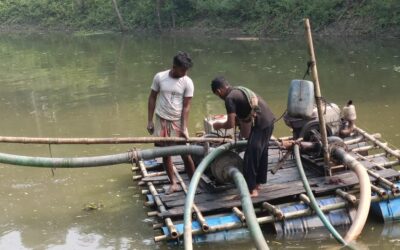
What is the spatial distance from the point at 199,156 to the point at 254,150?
2.73ft

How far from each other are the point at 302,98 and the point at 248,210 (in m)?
1.82

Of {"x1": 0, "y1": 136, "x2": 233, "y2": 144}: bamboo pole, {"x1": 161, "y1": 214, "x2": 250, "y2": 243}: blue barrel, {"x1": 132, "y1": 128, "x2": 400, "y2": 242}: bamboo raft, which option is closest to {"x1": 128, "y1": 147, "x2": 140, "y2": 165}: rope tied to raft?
{"x1": 0, "y1": 136, "x2": 233, "y2": 144}: bamboo pole

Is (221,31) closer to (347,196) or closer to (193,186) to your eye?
(347,196)

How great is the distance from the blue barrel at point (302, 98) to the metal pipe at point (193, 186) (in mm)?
897

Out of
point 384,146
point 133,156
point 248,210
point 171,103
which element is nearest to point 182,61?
point 171,103

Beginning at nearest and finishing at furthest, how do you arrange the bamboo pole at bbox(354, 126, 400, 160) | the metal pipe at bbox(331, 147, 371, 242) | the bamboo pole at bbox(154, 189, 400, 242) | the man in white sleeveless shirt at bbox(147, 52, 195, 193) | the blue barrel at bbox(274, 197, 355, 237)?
the metal pipe at bbox(331, 147, 371, 242)
the bamboo pole at bbox(154, 189, 400, 242)
the blue barrel at bbox(274, 197, 355, 237)
the man in white sleeveless shirt at bbox(147, 52, 195, 193)
the bamboo pole at bbox(354, 126, 400, 160)

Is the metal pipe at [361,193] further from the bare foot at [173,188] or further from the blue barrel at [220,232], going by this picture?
the bare foot at [173,188]

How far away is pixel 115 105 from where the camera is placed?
12914 millimetres

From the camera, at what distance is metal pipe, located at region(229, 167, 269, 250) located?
472 centimetres

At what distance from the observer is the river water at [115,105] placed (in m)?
6.08

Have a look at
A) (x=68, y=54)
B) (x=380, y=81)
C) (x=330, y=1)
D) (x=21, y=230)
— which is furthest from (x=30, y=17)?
(x=21, y=230)

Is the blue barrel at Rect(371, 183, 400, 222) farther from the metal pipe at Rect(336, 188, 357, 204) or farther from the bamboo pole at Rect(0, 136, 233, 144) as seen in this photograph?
the bamboo pole at Rect(0, 136, 233, 144)

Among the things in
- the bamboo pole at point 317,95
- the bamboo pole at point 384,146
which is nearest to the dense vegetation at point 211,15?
the bamboo pole at point 384,146

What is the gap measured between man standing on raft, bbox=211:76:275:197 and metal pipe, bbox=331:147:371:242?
950 mm
